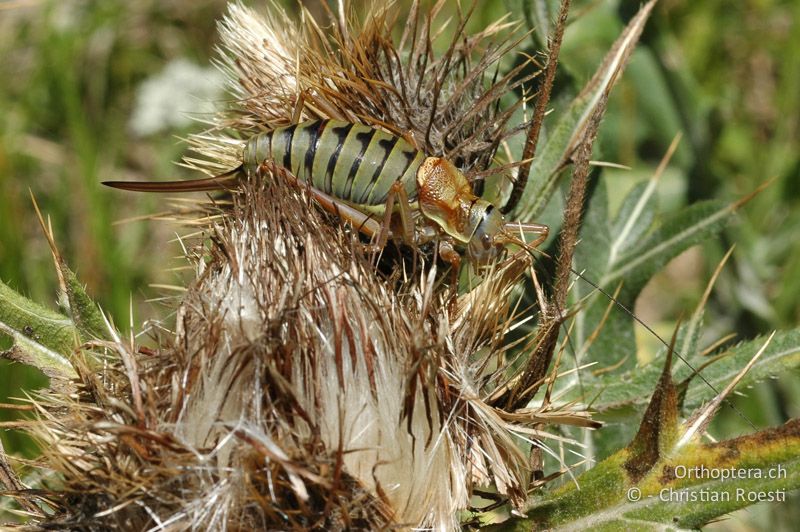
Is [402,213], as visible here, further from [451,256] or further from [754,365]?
[754,365]

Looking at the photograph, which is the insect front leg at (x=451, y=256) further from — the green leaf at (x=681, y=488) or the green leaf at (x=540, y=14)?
the green leaf at (x=540, y=14)

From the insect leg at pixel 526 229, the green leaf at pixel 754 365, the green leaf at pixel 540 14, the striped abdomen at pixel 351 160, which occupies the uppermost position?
the green leaf at pixel 540 14

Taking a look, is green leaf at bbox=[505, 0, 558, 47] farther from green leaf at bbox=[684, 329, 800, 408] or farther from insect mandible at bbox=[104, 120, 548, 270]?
green leaf at bbox=[684, 329, 800, 408]

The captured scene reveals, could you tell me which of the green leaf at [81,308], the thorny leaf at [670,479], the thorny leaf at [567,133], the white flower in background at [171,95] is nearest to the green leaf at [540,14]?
the thorny leaf at [567,133]

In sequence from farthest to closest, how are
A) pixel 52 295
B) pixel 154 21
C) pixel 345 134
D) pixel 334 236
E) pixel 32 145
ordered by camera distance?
1. pixel 154 21
2. pixel 32 145
3. pixel 52 295
4. pixel 345 134
5. pixel 334 236

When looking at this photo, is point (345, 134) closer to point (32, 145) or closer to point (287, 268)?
point (287, 268)

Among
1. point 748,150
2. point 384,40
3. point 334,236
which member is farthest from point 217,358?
point 748,150

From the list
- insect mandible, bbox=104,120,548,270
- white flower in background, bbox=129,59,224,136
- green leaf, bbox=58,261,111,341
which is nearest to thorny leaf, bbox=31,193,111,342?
green leaf, bbox=58,261,111,341
